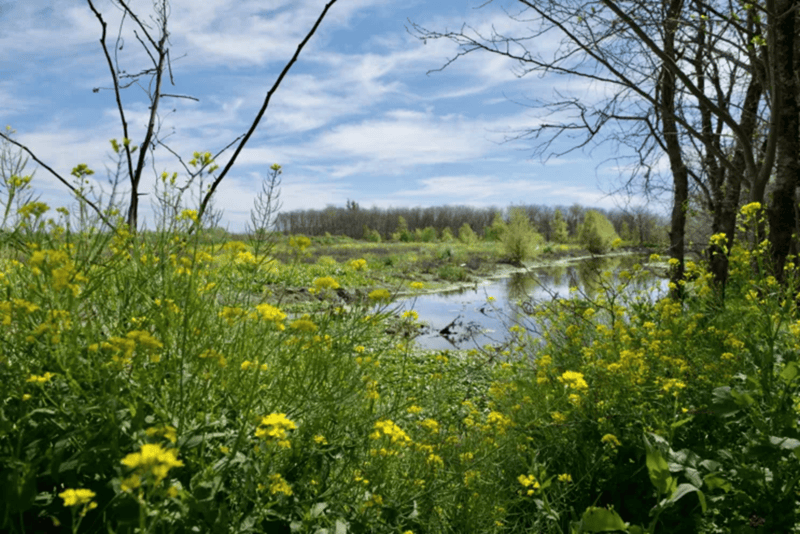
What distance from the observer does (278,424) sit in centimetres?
134

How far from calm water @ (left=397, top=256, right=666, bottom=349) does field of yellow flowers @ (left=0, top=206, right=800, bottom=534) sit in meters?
2.09

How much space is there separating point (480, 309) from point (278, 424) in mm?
11358

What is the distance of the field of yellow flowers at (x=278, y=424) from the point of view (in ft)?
4.41

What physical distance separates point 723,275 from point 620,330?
296 cm

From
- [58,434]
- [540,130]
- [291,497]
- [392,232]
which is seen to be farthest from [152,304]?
[392,232]

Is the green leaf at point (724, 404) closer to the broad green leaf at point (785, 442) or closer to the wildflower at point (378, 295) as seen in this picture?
the broad green leaf at point (785, 442)

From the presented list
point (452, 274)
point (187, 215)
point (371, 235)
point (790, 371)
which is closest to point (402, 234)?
point (371, 235)

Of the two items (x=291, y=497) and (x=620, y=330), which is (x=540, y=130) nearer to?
(x=620, y=330)

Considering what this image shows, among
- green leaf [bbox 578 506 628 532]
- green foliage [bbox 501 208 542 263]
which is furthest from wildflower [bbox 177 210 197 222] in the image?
green foliage [bbox 501 208 542 263]

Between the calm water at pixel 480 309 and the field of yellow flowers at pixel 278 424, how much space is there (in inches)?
82.4

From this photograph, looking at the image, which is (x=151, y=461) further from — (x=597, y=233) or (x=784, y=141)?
(x=597, y=233)

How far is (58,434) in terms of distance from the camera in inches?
59.8

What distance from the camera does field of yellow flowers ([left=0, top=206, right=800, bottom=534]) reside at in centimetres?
134

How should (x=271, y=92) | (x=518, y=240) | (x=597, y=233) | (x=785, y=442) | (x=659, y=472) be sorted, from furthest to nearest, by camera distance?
(x=597, y=233)
(x=518, y=240)
(x=785, y=442)
(x=659, y=472)
(x=271, y=92)
